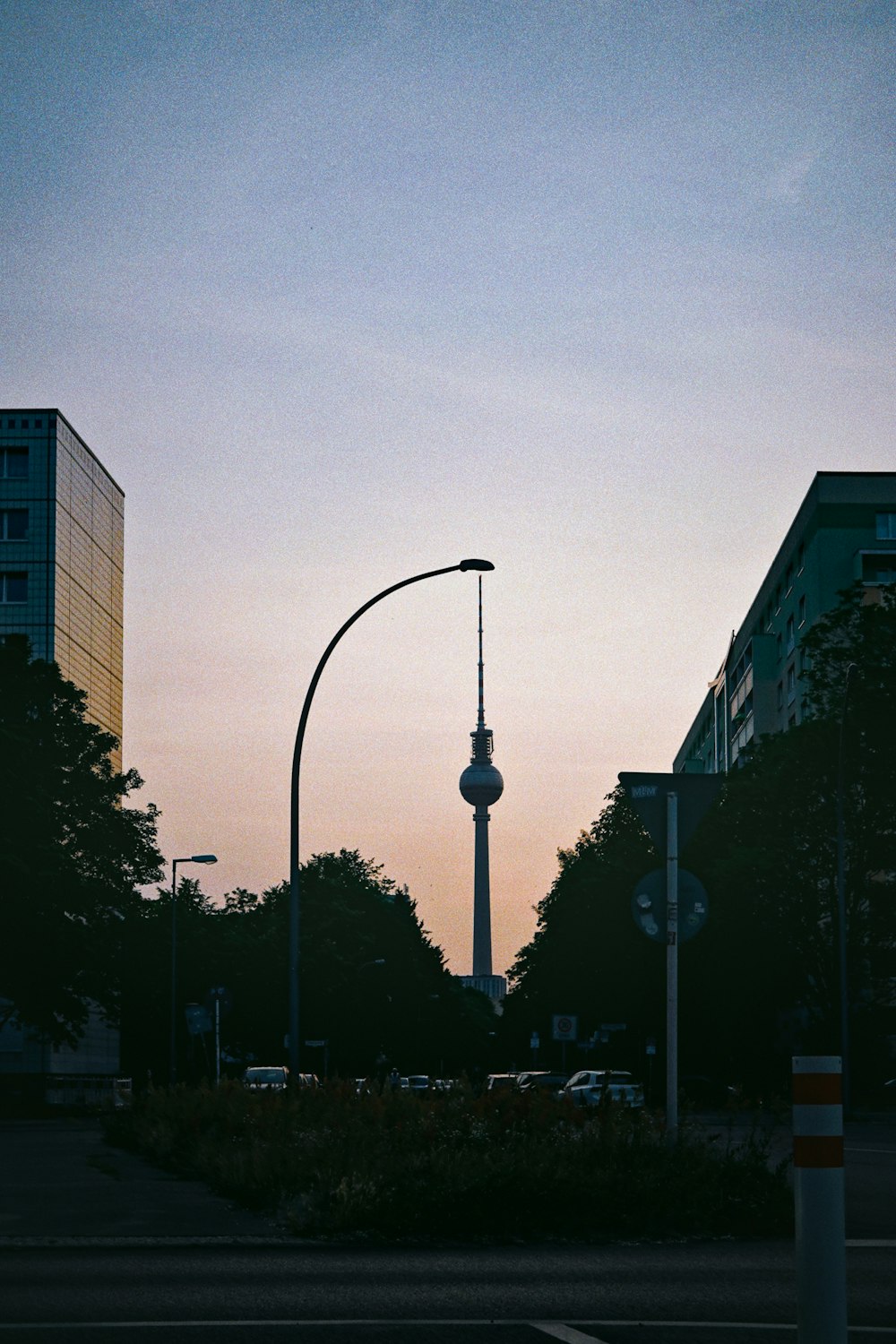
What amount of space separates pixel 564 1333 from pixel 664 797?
681 centimetres

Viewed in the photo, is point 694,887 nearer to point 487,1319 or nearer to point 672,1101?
point 672,1101

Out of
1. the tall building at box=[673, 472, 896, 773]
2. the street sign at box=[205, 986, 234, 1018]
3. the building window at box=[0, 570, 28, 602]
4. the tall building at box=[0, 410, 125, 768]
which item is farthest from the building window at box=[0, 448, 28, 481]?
the street sign at box=[205, 986, 234, 1018]

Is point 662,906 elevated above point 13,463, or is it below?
below

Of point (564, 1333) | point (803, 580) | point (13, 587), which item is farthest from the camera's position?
point (13, 587)

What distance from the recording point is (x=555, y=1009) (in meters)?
67.8

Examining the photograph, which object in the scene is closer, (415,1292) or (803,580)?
(415,1292)

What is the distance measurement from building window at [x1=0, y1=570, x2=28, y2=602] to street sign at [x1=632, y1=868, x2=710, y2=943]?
75.1m

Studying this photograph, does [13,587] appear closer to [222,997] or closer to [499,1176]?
[222,997]

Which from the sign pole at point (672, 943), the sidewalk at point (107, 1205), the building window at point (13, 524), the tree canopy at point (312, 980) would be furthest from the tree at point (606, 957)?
the sign pole at point (672, 943)

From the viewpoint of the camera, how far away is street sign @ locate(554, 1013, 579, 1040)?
145 feet

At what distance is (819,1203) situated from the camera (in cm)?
491

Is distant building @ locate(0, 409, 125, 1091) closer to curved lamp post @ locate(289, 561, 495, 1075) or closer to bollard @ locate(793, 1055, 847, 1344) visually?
curved lamp post @ locate(289, 561, 495, 1075)

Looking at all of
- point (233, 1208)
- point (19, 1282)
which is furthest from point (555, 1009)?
point (19, 1282)

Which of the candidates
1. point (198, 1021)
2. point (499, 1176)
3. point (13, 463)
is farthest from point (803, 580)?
point (499, 1176)
